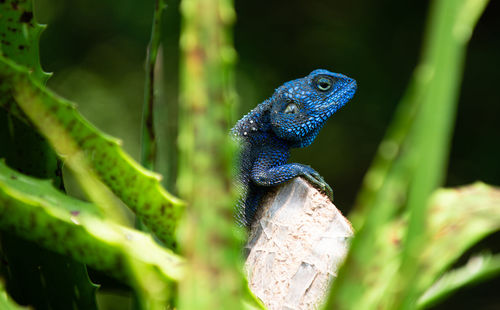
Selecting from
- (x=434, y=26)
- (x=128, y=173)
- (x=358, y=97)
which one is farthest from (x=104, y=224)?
(x=358, y=97)

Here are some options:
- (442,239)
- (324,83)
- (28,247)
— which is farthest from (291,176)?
(442,239)

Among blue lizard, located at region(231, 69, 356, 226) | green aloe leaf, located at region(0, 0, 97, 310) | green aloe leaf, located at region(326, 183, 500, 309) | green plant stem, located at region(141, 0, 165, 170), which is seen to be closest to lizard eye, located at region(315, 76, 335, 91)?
blue lizard, located at region(231, 69, 356, 226)

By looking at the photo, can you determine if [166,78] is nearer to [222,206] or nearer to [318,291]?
[318,291]

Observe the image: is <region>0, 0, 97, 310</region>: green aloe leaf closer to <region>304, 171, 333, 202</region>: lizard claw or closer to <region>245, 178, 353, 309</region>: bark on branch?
<region>245, 178, 353, 309</region>: bark on branch

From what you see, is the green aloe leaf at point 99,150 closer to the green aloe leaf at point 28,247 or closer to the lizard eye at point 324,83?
the green aloe leaf at point 28,247

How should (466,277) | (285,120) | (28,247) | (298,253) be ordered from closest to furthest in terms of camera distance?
1. (466,277)
2. (28,247)
3. (298,253)
4. (285,120)

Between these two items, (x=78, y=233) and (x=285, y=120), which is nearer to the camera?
(x=78, y=233)

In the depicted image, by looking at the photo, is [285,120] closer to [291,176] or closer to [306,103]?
[306,103]
